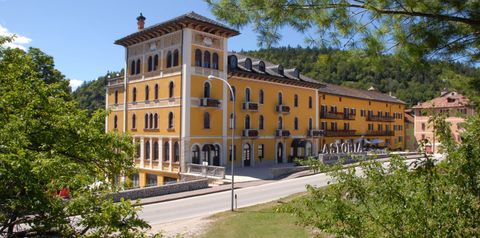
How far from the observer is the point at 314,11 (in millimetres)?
8141

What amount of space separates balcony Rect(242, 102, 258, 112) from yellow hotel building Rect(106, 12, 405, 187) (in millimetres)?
106

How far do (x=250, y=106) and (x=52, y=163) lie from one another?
3597cm

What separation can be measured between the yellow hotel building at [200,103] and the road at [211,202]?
29.9 feet

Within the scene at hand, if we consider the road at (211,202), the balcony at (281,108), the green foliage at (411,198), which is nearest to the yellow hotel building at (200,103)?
the balcony at (281,108)

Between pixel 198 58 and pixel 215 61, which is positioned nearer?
pixel 198 58

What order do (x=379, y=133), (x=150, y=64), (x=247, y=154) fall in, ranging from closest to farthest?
(x=150, y=64) → (x=247, y=154) → (x=379, y=133)

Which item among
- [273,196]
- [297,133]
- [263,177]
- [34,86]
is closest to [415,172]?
[34,86]

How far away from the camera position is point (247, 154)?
41719 millimetres

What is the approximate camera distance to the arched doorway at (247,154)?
41344mm

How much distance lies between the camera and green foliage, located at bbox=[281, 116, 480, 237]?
5.85 metres

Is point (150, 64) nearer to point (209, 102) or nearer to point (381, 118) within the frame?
point (209, 102)

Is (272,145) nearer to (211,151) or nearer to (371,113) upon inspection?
(211,151)

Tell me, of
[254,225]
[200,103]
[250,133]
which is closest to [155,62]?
[200,103]

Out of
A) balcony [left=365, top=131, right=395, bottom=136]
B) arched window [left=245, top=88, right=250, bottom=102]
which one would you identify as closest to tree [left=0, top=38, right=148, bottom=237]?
arched window [left=245, top=88, right=250, bottom=102]
